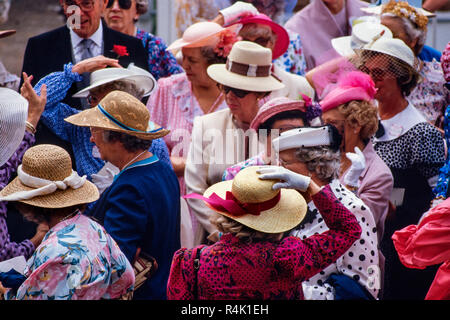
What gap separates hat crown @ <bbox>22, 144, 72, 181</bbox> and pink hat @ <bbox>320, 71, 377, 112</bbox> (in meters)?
2.07

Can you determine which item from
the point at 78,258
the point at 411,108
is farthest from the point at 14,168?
the point at 411,108

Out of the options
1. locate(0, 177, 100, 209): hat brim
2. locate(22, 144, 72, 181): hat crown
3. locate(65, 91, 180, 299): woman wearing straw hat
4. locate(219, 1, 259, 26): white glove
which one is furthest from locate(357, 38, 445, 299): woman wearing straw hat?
locate(22, 144, 72, 181): hat crown

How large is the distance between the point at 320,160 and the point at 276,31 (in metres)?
2.09

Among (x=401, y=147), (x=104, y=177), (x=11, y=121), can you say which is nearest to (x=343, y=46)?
(x=401, y=147)

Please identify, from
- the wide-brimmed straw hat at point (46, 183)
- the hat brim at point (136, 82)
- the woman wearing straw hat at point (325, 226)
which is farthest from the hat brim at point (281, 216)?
the hat brim at point (136, 82)

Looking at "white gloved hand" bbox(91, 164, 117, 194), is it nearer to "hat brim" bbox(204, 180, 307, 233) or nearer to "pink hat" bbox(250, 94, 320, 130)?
"pink hat" bbox(250, 94, 320, 130)

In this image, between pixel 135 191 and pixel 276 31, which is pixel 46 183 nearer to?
pixel 135 191

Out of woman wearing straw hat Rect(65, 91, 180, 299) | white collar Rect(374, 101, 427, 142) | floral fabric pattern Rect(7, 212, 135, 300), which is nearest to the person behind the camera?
floral fabric pattern Rect(7, 212, 135, 300)

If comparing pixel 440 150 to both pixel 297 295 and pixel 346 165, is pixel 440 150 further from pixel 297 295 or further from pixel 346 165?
pixel 297 295

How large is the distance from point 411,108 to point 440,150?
1.28 ft

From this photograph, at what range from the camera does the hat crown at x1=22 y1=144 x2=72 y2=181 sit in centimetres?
335

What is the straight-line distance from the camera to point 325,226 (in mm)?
3842

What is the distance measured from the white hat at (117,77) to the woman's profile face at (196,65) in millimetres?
441

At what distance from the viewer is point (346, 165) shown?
4.72m
